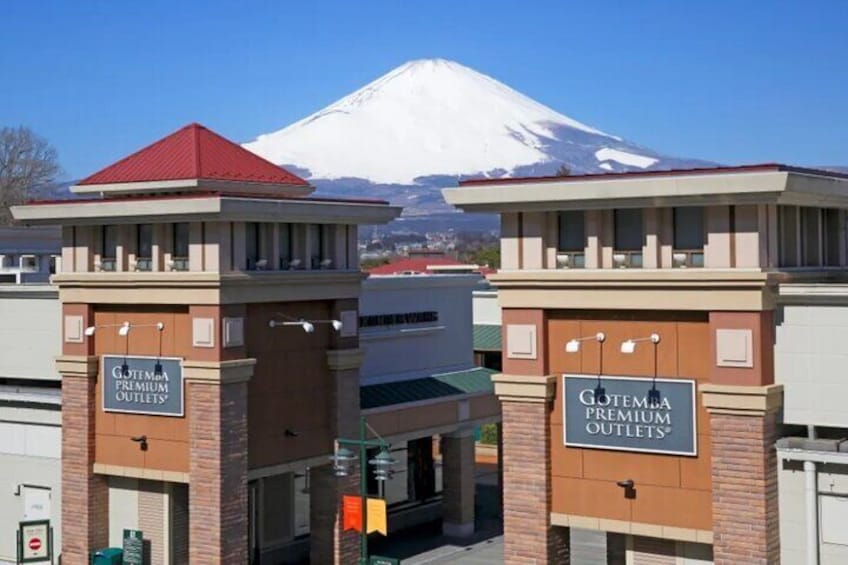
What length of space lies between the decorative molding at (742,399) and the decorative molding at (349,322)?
13524 millimetres

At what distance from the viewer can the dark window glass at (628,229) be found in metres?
25.0

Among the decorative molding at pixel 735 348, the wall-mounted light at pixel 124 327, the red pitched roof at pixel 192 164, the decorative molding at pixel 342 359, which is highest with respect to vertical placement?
the red pitched roof at pixel 192 164

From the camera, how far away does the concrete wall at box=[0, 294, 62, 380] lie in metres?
35.1

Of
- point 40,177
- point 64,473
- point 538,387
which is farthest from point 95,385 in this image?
point 40,177

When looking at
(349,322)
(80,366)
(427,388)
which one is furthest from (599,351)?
(427,388)

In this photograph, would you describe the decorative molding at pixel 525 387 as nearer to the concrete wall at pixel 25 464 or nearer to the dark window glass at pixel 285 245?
the dark window glass at pixel 285 245

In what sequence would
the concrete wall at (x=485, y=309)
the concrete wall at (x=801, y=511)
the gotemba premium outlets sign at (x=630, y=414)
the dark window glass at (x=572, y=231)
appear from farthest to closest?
the concrete wall at (x=485, y=309)
the dark window glass at (x=572, y=231)
the gotemba premium outlets sign at (x=630, y=414)
the concrete wall at (x=801, y=511)

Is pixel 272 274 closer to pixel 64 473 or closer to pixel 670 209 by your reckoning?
pixel 64 473

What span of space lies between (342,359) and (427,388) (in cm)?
590

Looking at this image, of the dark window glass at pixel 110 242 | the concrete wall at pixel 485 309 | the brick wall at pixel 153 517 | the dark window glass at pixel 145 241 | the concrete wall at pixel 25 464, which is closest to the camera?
the dark window glass at pixel 145 241

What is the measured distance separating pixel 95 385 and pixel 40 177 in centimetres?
7208

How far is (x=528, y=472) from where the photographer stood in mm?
26000

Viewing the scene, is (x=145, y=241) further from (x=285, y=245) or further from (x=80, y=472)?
(x=80, y=472)

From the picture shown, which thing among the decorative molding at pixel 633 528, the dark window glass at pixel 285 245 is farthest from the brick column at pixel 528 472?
the dark window glass at pixel 285 245
